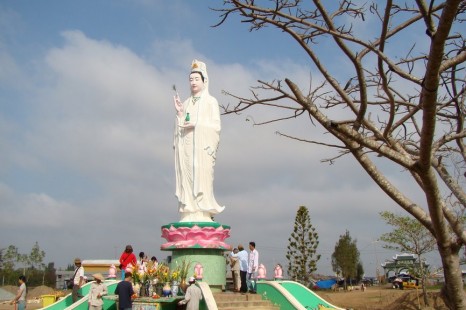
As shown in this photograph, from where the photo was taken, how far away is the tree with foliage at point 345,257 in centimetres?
3656

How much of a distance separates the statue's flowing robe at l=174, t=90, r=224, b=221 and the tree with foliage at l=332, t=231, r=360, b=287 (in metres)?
24.8

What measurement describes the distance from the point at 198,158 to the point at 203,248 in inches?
102

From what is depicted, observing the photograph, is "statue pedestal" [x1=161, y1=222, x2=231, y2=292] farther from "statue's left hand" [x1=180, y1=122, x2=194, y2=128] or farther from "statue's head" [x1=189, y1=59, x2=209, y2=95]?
"statue's head" [x1=189, y1=59, x2=209, y2=95]

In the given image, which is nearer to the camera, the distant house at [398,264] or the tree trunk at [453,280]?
the tree trunk at [453,280]

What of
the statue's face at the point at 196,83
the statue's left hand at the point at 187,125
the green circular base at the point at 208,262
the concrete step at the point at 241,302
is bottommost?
the concrete step at the point at 241,302

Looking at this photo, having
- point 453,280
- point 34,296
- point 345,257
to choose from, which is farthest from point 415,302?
point 345,257

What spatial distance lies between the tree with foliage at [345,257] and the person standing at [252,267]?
83.6ft

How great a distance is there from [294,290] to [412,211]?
30.2ft

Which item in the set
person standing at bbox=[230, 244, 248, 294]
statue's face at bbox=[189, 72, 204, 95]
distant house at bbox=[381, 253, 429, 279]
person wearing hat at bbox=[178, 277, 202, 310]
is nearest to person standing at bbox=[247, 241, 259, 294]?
person standing at bbox=[230, 244, 248, 294]

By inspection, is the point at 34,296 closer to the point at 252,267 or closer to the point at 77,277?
the point at 77,277

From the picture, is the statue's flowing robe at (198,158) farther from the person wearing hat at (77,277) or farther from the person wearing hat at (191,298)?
the person wearing hat at (191,298)

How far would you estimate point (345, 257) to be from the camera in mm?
36750

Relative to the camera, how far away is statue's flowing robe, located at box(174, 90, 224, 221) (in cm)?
1390

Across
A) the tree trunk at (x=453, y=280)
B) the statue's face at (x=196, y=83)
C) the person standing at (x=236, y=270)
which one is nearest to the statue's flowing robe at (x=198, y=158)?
the statue's face at (x=196, y=83)
